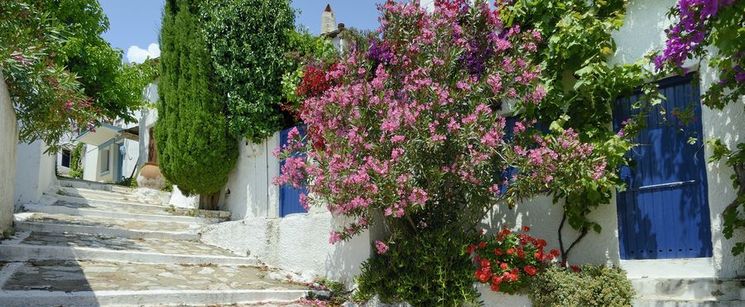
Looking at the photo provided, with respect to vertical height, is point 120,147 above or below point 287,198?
above

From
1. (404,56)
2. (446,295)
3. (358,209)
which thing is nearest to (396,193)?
(358,209)

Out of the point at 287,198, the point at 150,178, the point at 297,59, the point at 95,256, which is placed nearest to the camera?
the point at 95,256

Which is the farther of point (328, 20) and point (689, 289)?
point (328, 20)

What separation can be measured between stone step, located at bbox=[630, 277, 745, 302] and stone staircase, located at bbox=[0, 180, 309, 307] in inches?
155

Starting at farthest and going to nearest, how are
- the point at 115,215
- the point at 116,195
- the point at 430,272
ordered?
the point at 116,195 → the point at 115,215 → the point at 430,272

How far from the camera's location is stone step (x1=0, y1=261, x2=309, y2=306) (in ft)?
20.4

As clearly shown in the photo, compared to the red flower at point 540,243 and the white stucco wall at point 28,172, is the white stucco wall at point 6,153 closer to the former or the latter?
the white stucco wall at point 28,172

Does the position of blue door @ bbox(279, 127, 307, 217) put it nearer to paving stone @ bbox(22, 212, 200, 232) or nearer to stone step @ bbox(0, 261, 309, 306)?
paving stone @ bbox(22, 212, 200, 232)

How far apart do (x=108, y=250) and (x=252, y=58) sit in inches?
161

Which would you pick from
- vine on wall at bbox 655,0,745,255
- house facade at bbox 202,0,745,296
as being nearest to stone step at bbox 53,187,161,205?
house facade at bbox 202,0,745,296

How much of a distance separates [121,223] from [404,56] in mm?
6532

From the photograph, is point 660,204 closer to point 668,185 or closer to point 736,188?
point 668,185

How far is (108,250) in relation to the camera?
27.6ft

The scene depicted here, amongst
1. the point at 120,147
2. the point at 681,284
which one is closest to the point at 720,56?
the point at 681,284
